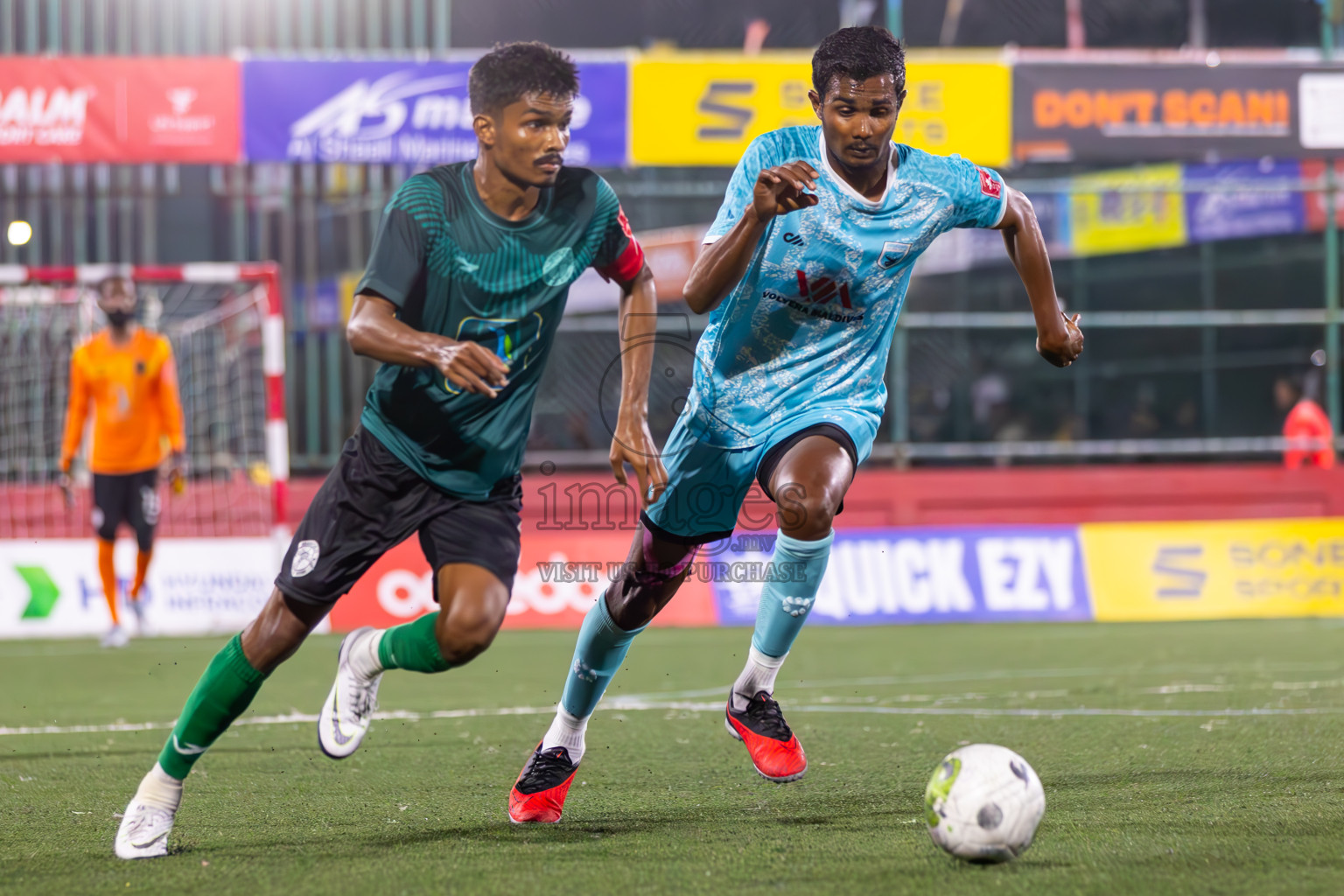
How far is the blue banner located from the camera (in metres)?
12.2

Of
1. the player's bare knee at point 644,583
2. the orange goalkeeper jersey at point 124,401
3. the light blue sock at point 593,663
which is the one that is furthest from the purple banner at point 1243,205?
the light blue sock at point 593,663

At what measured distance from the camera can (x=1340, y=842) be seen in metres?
3.42

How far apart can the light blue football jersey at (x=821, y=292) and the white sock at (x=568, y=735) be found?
917mm

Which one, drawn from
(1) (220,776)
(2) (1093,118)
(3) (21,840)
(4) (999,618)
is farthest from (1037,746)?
(2) (1093,118)

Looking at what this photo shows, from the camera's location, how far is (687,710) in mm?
6523

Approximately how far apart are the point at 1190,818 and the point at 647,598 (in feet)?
5.18

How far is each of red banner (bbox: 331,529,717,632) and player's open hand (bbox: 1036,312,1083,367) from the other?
688cm

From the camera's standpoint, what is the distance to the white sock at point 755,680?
4375mm

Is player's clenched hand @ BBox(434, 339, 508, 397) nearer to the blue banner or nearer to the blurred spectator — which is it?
the blue banner

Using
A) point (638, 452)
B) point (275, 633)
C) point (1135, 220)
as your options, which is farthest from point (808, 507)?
point (1135, 220)

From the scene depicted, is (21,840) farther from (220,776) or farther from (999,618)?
(999,618)

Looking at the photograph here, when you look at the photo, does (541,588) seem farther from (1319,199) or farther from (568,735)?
(1319,199)

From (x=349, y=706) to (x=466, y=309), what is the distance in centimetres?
108

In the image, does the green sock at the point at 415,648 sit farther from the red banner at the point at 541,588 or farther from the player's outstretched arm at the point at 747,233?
the red banner at the point at 541,588
